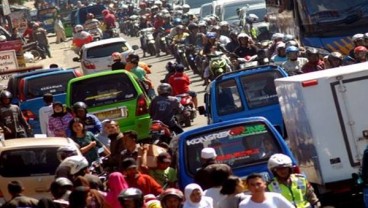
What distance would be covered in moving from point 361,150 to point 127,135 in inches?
131

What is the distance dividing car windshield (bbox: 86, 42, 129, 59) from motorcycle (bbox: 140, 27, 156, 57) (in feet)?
40.1

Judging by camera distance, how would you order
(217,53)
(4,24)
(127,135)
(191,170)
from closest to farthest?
(191,170) < (127,135) < (217,53) < (4,24)

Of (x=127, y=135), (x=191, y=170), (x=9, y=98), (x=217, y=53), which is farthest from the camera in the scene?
(x=217, y=53)

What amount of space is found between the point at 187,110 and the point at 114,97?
3.47 metres

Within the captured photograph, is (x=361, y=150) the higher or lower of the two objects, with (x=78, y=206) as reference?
lower

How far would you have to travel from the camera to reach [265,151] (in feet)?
54.8

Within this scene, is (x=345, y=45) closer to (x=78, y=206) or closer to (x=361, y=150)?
(x=361, y=150)

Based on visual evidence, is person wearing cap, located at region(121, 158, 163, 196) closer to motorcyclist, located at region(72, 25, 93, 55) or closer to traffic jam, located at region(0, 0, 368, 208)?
traffic jam, located at region(0, 0, 368, 208)

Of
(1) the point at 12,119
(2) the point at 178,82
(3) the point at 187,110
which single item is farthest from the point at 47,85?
(1) the point at 12,119

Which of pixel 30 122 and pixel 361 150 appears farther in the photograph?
pixel 30 122

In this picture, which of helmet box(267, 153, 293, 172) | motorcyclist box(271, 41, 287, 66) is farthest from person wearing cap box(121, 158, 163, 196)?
motorcyclist box(271, 41, 287, 66)

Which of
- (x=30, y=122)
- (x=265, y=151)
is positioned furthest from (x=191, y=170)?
(x=30, y=122)

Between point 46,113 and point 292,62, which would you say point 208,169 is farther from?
point 292,62

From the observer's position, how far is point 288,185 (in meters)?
14.7
